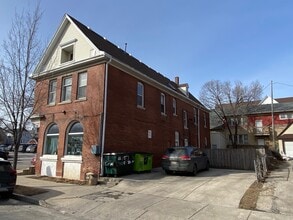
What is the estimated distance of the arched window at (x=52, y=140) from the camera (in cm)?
1734

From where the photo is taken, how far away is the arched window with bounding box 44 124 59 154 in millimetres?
17344

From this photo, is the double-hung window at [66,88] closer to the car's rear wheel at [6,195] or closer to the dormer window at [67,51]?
the dormer window at [67,51]

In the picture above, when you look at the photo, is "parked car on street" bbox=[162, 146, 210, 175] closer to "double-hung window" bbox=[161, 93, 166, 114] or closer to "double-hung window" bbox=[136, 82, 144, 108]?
"double-hung window" bbox=[136, 82, 144, 108]

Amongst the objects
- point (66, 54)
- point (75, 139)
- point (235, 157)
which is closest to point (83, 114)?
point (75, 139)

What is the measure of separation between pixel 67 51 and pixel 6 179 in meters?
10.9

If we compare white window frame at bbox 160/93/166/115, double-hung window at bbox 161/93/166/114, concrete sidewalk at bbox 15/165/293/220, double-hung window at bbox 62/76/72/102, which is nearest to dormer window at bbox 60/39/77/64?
double-hung window at bbox 62/76/72/102

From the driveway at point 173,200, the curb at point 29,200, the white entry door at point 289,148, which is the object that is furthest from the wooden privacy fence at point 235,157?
the white entry door at point 289,148

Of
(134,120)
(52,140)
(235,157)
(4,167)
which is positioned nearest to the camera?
(4,167)

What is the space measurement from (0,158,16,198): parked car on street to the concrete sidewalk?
49 centimetres

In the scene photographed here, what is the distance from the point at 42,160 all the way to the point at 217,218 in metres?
13.7

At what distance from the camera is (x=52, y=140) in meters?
17.7

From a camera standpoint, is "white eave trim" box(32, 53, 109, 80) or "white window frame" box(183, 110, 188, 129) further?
"white window frame" box(183, 110, 188, 129)

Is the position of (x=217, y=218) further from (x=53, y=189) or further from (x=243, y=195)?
(x=53, y=189)

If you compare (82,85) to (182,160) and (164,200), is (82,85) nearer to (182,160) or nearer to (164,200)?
(182,160)
